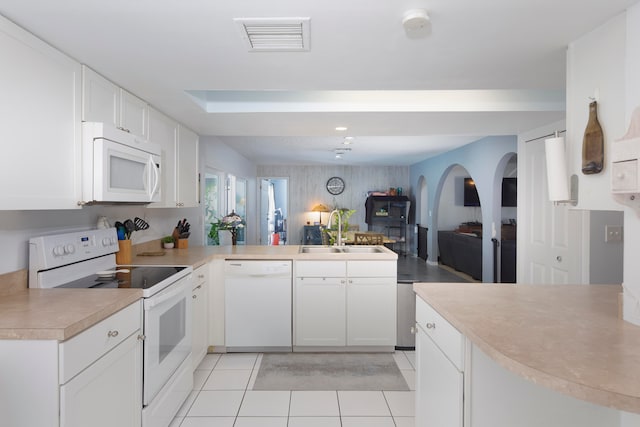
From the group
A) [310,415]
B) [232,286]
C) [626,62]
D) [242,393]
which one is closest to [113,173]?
[232,286]

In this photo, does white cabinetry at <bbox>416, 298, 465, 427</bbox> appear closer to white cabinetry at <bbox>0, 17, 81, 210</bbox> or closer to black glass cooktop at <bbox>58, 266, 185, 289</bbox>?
black glass cooktop at <bbox>58, 266, 185, 289</bbox>

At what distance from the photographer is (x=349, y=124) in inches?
124

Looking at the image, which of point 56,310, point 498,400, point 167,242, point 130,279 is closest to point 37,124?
point 56,310

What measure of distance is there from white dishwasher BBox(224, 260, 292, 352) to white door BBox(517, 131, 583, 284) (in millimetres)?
2368

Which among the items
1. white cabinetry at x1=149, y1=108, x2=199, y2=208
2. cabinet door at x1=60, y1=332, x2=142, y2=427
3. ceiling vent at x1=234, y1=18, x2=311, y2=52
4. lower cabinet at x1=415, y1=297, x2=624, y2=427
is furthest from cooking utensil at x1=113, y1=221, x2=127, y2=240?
lower cabinet at x1=415, y1=297, x2=624, y2=427

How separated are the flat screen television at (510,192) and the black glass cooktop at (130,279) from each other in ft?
19.4

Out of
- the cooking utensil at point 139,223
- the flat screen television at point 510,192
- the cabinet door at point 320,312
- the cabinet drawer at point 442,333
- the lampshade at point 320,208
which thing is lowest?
the cabinet door at point 320,312

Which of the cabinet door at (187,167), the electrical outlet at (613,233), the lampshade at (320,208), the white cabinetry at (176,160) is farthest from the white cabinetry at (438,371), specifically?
the lampshade at (320,208)

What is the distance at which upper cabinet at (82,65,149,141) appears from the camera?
188 cm

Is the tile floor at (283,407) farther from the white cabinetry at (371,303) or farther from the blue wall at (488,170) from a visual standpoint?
the blue wall at (488,170)

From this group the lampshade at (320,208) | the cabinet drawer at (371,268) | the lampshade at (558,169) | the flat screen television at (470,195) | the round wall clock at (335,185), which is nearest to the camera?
the lampshade at (558,169)

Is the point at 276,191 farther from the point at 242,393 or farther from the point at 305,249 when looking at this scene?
the point at 242,393

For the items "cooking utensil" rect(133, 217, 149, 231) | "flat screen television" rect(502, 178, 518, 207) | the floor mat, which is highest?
"flat screen television" rect(502, 178, 518, 207)

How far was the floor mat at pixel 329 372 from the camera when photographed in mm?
2576
